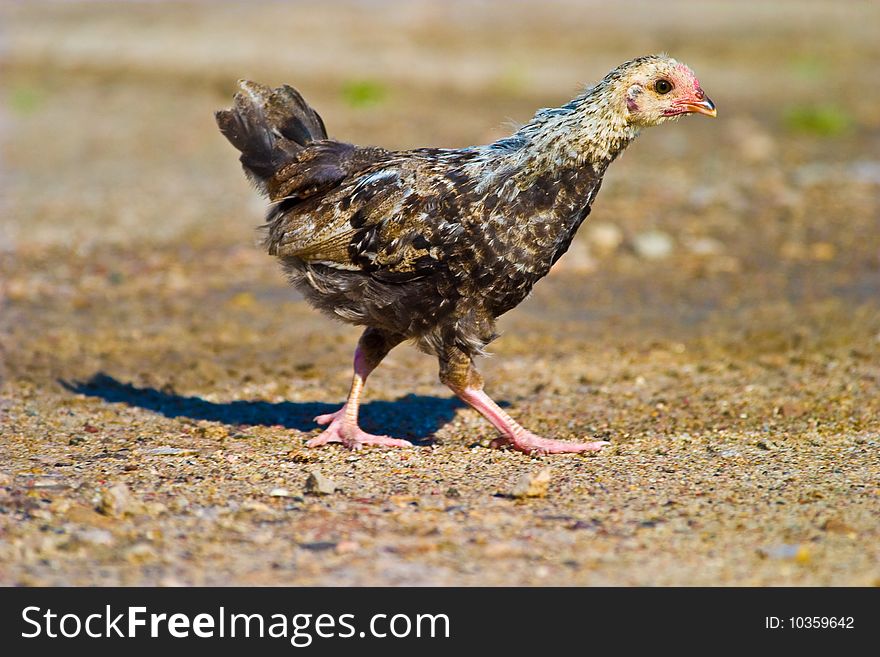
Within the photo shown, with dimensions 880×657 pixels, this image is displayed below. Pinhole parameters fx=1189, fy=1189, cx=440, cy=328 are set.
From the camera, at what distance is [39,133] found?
16.0m

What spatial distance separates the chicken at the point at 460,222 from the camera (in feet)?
20.4

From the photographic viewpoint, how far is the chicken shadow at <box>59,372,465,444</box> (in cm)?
732

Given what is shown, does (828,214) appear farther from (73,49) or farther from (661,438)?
(73,49)

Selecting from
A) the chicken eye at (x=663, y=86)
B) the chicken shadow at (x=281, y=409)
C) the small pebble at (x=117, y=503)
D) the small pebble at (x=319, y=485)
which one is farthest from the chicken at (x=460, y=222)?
the small pebble at (x=117, y=503)

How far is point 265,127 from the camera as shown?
23.0 feet

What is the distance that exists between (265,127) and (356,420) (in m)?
1.81

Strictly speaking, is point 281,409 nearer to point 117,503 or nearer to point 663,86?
point 117,503

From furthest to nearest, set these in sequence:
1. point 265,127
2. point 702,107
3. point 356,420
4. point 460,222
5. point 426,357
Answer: point 426,357 < point 265,127 < point 356,420 < point 702,107 < point 460,222

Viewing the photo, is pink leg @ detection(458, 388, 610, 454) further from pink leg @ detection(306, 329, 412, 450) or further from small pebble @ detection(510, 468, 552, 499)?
small pebble @ detection(510, 468, 552, 499)

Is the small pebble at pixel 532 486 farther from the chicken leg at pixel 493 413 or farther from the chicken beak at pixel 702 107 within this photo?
the chicken beak at pixel 702 107

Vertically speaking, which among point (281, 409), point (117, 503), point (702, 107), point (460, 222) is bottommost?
point (117, 503)

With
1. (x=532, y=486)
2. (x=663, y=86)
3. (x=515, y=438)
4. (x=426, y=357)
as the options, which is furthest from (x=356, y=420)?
(x=663, y=86)

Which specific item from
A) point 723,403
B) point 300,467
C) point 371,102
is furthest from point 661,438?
point 371,102

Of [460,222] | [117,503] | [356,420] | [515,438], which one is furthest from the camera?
[356,420]
